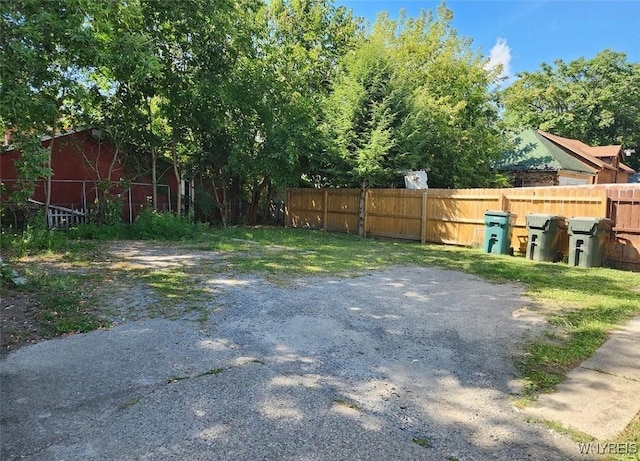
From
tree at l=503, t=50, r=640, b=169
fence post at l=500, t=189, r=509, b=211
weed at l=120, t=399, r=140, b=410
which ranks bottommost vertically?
weed at l=120, t=399, r=140, b=410

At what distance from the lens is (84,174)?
13891 millimetres

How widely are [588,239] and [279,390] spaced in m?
8.49

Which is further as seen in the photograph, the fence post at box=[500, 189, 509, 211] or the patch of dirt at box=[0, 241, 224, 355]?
the fence post at box=[500, 189, 509, 211]

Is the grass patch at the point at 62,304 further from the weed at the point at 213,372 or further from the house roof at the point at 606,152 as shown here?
the house roof at the point at 606,152

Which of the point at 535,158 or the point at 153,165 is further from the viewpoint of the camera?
the point at 535,158

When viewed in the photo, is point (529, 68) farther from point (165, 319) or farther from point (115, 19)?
point (165, 319)

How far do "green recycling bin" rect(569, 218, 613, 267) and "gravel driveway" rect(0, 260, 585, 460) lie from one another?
16.2 ft

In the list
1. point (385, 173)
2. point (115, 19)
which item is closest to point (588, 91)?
point (385, 173)

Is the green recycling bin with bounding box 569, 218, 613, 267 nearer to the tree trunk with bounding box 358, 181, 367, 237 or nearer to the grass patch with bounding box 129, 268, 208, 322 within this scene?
the tree trunk with bounding box 358, 181, 367, 237

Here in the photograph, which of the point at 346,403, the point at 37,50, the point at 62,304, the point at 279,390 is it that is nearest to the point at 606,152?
the point at 346,403

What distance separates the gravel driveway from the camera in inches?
91.7

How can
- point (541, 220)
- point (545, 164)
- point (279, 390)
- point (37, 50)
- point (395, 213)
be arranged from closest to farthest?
point (279, 390) → point (37, 50) → point (541, 220) → point (395, 213) → point (545, 164)

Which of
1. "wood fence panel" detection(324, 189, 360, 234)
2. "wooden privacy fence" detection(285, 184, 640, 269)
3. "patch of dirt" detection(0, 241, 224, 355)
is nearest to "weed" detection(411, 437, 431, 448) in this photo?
"patch of dirt" detection(0, 241, 224, 355)

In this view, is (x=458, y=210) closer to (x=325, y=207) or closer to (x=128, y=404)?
(x=325, y=207)
